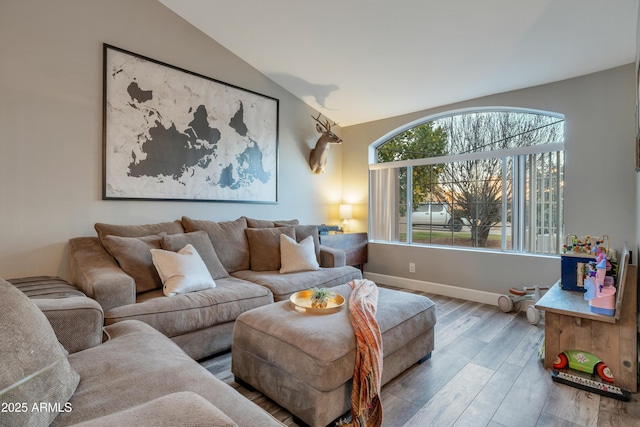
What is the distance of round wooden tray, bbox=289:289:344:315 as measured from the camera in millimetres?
1887

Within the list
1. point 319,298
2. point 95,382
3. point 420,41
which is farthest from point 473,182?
point 95,382

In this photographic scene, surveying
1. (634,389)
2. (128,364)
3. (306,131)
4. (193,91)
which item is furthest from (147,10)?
(634,389)

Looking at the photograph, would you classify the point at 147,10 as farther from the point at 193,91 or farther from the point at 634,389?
the point at 634,389

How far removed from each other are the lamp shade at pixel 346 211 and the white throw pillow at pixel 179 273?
2.74 m

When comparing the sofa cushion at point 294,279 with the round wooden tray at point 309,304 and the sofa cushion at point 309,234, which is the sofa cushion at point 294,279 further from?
the round wooden tray at point 309,304

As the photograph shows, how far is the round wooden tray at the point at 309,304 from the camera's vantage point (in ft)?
6.19

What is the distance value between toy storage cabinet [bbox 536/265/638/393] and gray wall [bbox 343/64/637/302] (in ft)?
3.13

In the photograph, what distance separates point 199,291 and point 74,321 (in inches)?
39.5

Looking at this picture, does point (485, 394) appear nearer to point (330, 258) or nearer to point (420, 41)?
point (330, 258)

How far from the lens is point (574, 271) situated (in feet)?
8.34

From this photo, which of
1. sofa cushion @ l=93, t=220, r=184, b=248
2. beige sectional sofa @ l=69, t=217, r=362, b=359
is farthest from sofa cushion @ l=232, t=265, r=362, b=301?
sofa cushion @ l=93, t=220, r=184, b=248

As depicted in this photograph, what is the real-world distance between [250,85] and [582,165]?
11.9 ft

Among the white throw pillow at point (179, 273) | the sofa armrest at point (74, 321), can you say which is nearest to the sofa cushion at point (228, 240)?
the white throw pillow at point (179, 273)

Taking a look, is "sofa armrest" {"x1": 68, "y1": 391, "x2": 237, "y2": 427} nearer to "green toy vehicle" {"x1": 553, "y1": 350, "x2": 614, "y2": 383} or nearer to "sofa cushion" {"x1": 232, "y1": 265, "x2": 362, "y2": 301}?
"sofa cushion" {"x1": 232, "y1": 265, "x2": 362, "y2": 301}
